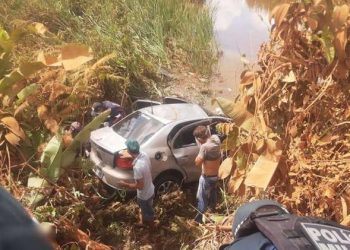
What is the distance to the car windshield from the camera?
20.1ft

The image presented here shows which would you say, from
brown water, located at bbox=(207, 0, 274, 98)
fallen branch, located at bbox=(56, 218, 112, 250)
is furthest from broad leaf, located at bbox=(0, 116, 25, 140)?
brown water, located at bbox=(207, 0, 274, 98)

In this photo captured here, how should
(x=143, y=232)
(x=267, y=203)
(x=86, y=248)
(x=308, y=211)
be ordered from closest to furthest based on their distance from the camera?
(x=267, y=203) < (x=308, y=211) < (x=86, y=248) < (x=143, y=232)

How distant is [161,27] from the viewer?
11.0 metres

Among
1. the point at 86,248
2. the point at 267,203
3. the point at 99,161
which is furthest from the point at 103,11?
the point at 267,203

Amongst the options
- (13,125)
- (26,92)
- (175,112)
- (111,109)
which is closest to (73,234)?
(13,125)

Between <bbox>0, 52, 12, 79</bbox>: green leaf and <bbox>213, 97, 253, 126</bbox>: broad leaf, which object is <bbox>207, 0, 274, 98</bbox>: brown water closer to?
<bbox>0, 52, 12, 79</bbox>: green leaf

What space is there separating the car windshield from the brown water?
12.4ft

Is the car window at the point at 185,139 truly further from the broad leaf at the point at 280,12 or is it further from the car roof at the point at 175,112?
the broad leaf at the point at 280,12

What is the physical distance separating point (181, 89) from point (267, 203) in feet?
27.2

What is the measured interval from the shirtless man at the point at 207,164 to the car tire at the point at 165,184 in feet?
1.99

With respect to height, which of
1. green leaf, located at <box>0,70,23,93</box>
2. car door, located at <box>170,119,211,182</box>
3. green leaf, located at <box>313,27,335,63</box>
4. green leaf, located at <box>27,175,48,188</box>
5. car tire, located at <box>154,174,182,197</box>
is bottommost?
car tire, located at <box>154,174,182,197</box>

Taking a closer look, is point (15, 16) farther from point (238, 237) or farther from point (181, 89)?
point (238, 237)

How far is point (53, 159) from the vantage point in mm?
3840

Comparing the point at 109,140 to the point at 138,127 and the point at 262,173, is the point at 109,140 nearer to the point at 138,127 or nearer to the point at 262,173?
the point at 138,127
